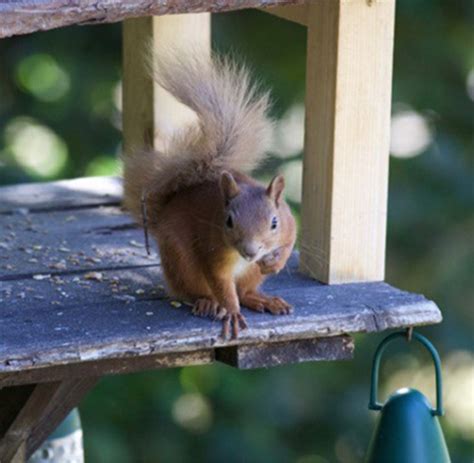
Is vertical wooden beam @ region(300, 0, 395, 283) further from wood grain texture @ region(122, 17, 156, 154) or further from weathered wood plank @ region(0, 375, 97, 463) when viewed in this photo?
wood grain texture @ region(122, 17, 156, 154)

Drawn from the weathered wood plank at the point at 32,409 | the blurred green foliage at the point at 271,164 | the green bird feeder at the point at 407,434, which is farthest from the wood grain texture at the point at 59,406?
the blurred green foliage at the point at 271,164

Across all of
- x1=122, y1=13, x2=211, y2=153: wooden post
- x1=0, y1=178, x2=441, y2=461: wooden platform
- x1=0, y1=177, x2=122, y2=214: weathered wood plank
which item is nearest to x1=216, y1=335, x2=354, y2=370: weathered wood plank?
x1=0, y1=178, x2=441, y2=461: wooden platform

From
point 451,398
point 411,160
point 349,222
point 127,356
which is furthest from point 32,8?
point 451,398

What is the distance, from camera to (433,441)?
2.96 meters

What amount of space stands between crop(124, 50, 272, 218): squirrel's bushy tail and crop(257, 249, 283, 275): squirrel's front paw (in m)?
0.28

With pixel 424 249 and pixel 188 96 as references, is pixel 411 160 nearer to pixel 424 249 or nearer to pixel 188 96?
pixel 424 249

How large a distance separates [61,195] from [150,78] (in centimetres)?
47

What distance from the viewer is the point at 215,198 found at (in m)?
3.18

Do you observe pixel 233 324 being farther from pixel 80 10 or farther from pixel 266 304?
pixel 80 10

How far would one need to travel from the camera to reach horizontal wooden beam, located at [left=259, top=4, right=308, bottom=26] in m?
3.35

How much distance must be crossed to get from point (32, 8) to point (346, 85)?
2.71ft

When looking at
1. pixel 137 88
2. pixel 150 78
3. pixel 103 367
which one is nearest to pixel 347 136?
pixel 103 367

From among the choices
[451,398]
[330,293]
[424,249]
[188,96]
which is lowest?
[451,398]

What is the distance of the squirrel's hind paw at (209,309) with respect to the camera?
309 centimetres
